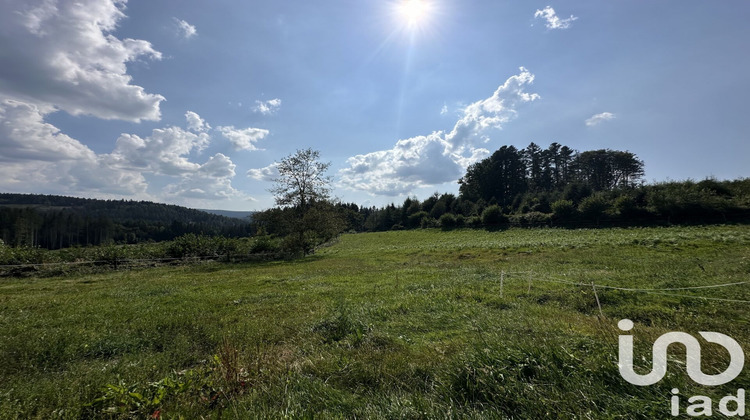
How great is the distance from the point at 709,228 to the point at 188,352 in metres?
52.9

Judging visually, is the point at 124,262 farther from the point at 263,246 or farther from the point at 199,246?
the point at 263,246

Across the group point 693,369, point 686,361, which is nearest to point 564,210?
point 686,361

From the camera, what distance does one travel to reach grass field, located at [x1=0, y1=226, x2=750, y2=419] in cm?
360

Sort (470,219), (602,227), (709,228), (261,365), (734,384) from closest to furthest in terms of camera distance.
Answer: (734,384) < (261,365) < (709,228) < (602,227) < (470,219)

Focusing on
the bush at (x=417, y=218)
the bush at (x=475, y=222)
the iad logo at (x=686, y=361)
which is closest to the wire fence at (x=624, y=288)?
the iad logo at (x=686, y=361)

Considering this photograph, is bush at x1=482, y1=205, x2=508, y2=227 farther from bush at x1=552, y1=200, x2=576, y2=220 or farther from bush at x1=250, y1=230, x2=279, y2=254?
bush at x1=250, y1=230, x2=279, y2=254

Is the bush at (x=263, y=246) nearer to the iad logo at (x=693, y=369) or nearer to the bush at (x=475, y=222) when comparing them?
the iad logo at (x=693, y=369)

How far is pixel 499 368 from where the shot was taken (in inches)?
160

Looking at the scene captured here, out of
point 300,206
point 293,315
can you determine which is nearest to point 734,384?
point 293,315

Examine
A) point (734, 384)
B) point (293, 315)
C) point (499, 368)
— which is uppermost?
point (734, 384)

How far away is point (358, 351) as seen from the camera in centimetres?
575

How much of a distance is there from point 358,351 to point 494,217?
6391 centimetres

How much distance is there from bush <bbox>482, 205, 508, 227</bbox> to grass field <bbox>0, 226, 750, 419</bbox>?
51.8 metres

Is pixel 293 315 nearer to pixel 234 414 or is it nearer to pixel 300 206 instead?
pixel 234 414
